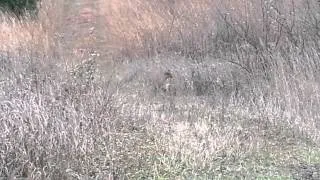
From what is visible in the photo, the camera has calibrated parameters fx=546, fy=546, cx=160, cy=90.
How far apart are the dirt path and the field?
4cm

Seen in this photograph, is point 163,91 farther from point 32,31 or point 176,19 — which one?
Answer: point 32,31

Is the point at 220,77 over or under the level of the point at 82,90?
under

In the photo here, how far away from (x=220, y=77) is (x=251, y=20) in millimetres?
1715

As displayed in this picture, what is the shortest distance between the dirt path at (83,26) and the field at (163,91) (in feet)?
0.12

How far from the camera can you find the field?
5379 millimetres

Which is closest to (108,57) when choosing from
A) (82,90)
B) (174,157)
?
(82,90)

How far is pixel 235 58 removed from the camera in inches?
416

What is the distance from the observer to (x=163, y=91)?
9812 mm

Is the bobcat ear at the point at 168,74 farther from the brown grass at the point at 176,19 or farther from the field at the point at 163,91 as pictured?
the brown grass at the point at 176,19

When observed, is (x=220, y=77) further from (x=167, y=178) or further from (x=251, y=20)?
(x=167, y=178)

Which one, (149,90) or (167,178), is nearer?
(167,178)

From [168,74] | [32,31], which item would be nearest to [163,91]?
[168,74]

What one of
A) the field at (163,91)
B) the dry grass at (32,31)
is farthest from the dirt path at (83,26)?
the dry grass at (32,31)

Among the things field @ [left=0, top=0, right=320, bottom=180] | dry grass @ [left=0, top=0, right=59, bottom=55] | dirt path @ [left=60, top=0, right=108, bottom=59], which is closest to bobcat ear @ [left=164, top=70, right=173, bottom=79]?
field @ [left=0, top=0, right=320, bottom=180]
